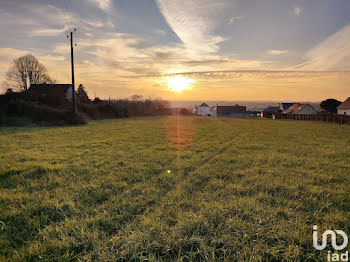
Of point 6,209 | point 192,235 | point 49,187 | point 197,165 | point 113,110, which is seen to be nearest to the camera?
point 192,235

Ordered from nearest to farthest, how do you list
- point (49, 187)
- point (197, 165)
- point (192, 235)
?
point (192, 235)
point (49, 187)
point (197, 165)

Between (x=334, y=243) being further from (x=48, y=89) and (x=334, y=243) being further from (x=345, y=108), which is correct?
(x=345, y=108)

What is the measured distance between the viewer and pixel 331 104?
46719mm

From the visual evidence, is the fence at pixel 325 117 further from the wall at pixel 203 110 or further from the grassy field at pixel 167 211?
the wall at pixel 203 110

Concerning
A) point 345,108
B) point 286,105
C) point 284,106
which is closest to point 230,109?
point 284,106

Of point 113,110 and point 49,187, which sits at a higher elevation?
Answer: point 113,110

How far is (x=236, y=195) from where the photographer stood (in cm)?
366

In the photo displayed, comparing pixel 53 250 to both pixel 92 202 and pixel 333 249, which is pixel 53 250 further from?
pixel 333 249

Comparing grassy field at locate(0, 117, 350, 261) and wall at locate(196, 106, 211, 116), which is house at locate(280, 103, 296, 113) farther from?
grassy field at locate(0, 117, 350, 261)

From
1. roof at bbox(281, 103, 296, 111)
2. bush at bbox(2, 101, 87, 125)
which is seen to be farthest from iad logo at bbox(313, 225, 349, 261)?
roof at bbox(281, 103, 296, 111)

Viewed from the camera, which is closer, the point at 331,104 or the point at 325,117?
the point at 325,117

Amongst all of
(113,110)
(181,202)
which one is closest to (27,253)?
(181,202)

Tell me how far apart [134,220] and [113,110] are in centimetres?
3518

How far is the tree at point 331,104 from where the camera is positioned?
46.0 m
